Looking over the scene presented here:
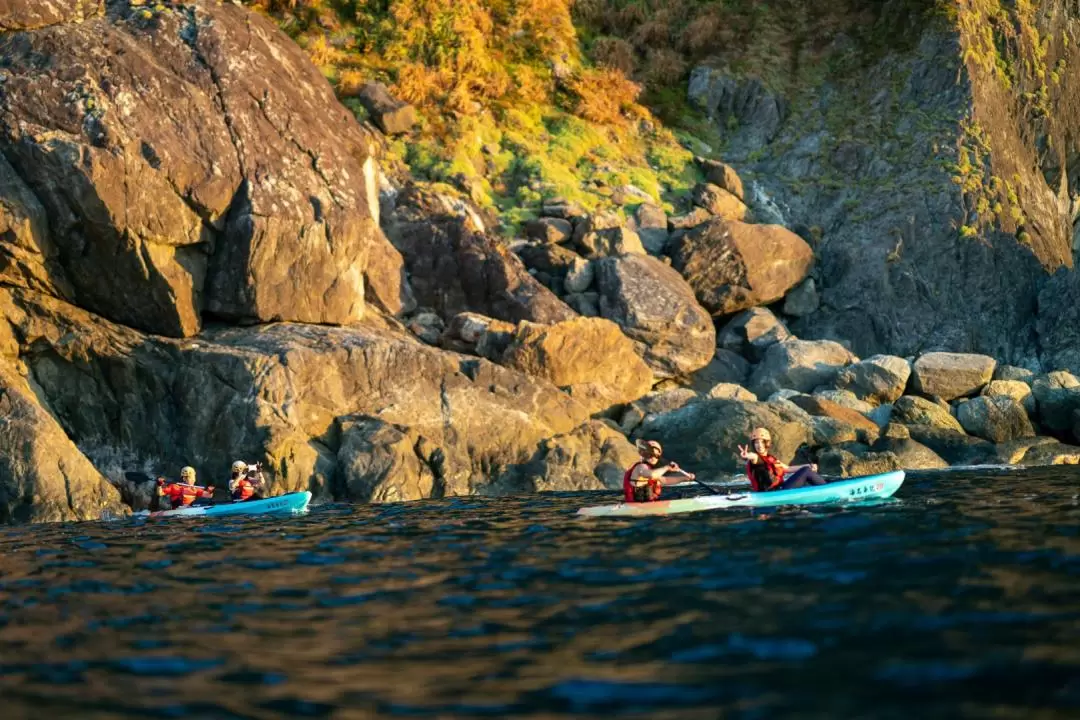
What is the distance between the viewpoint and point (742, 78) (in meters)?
37.0

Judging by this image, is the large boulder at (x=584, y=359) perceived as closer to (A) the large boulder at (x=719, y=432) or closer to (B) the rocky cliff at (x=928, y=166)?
(A) the large boulder at (x=719, y=432)

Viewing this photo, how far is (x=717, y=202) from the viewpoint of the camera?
31516mm

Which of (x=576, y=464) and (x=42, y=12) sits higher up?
(x=42, y=12)

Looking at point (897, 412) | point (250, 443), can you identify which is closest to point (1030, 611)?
point (250, 443)

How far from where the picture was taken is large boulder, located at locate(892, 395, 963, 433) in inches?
892

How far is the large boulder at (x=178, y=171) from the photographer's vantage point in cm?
1936

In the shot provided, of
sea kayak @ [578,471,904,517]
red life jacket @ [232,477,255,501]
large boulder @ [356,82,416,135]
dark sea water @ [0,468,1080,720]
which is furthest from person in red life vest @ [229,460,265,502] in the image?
large boulder @ [356,82,416,135]

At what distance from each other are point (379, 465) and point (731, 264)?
1367 centimetres

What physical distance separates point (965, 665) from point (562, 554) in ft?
16.5

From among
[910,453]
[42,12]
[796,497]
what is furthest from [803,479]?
[42,12]

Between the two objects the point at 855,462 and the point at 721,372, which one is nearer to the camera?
the point at 855,462

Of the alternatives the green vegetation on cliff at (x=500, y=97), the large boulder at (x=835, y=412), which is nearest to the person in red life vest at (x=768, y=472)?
the large boulder at (x=835, y=412)

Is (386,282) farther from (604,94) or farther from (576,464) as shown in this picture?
(604,94)

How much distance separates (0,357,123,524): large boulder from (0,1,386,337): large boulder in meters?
3.59
